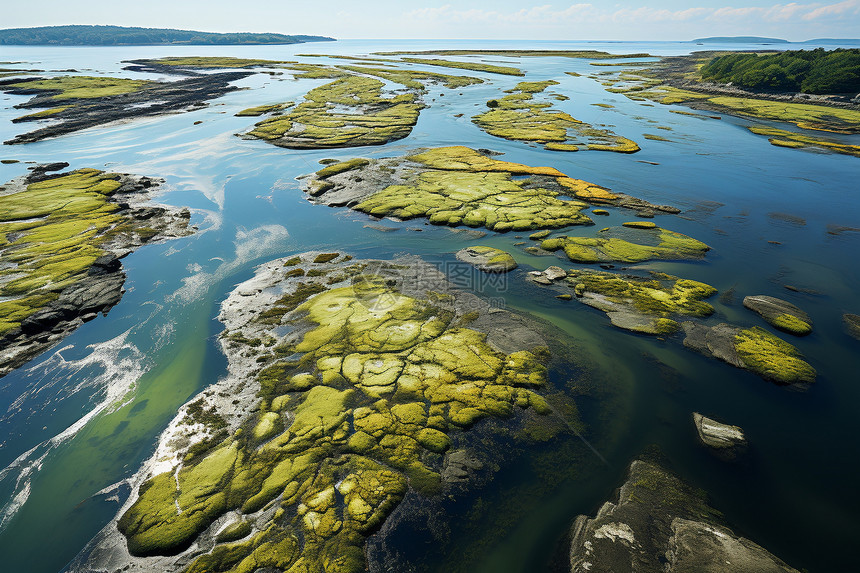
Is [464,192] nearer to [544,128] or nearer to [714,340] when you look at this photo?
[714,340]

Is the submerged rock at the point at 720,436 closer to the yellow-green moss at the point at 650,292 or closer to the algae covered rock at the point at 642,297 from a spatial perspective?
the algae covered rock at the point at 642,297

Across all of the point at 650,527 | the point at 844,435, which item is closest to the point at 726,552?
the point at 650,527

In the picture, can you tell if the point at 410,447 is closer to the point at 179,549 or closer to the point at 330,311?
the point at 179,549

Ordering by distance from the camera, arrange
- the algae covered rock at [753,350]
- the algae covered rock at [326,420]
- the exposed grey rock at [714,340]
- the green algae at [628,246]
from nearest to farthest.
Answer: the algae covered rock at [326,420], the algae covered rock at [753,350], the exposed grey rock at [714,340], the green algae at [628,246]

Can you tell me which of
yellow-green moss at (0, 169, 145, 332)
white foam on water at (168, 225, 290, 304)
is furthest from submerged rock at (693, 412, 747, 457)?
yellow-green moss at (0, 169, 145, 332)

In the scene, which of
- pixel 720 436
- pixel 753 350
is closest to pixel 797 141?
pixel 753 350

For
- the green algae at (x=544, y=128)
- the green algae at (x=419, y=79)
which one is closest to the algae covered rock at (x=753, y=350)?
the green algae at (x=544, y=128)
